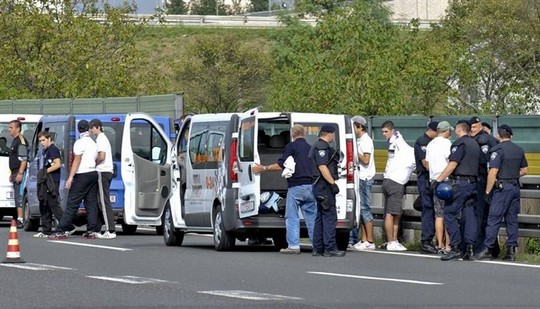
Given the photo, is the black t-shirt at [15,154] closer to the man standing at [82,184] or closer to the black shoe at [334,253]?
the man standing at [82,184]

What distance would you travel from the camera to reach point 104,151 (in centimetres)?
2461

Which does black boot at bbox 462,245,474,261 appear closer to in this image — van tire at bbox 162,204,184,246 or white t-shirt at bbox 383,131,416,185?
white t-shirt at bbox 383,131,416,185

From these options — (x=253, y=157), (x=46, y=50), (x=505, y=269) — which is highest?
(x=46, y=50)

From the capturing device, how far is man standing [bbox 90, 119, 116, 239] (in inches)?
969

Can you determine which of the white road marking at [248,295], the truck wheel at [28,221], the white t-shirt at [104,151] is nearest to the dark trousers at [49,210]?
the white t-shirt at [104,151]

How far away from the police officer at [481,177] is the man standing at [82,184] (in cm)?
690

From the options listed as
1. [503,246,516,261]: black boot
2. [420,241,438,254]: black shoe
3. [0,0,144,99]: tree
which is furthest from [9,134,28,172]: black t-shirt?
[0,0,144,99]: tree

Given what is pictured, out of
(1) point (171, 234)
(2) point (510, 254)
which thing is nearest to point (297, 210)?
(2) point (510, 254)

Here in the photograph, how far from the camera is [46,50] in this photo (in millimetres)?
55125

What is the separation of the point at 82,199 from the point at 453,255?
7.61 m

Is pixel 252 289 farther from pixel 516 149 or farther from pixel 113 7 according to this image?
pixel 113 7

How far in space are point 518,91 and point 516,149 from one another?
39.3 meters

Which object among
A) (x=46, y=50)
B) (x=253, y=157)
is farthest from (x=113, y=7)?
(x=253, y=157)

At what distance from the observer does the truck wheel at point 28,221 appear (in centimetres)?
2771
